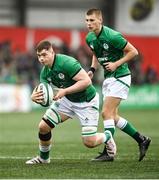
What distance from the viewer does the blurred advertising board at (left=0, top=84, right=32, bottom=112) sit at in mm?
27672

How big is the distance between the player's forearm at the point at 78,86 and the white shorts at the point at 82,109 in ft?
1.83

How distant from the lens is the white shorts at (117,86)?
12.9m

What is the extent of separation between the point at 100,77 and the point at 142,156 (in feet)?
61.1

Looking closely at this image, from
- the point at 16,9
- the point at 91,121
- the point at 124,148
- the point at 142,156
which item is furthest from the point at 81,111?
the point at 16,9

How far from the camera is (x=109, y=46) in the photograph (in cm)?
1280

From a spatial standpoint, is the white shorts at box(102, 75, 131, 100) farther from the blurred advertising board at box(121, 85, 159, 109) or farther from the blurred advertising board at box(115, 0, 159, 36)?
the blurred advertising board at box(115, 0, 159, 36)

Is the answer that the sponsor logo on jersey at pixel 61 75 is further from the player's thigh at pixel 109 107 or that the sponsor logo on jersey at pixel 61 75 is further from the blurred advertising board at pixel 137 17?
the blurred advertising board at pixel 137 17

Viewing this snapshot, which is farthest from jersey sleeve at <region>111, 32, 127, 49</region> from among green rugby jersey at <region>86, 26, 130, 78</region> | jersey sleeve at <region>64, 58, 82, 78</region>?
jersey sleeve at <region>64, 58, 82, 78</region>

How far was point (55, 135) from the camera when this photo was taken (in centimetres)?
1984

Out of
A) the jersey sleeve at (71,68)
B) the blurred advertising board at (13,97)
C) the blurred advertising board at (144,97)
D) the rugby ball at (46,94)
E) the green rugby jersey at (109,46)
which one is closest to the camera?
the rugby ball at (46,94)

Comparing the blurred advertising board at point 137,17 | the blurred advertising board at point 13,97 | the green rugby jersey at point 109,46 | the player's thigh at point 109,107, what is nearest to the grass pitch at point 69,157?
the player's thigh at point 109,107

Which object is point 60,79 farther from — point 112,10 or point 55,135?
point 112,10

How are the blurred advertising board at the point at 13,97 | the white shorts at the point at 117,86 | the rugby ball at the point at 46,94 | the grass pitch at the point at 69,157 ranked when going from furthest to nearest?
the blurred advertising board at the point at 13,97 < the white shorts at the point at 117,86 < the rugby ball at the point at 46,94 < the grass pitch at the point at 69,157

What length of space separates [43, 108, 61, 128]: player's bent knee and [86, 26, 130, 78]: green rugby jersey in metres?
1.36
